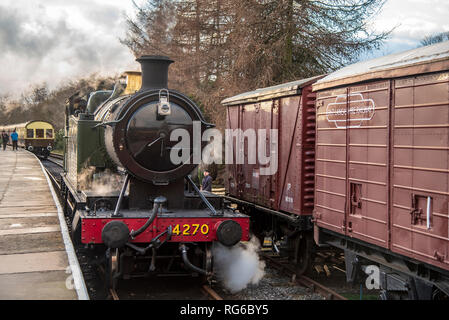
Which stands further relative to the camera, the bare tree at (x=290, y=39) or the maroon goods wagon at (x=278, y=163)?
the bare tree at (x=290, y=39)

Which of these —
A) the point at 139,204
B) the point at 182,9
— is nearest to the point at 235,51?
the point at 182,9

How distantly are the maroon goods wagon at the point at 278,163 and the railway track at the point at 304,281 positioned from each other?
216mm

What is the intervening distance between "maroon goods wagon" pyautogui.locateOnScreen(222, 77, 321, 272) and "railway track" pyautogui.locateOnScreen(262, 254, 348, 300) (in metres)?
0.22

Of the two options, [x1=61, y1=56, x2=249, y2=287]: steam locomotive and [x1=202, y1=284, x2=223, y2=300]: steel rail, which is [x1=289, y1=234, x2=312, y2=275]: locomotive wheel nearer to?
[x1=61, y1=56, x2=249, y2=287]: steam locomotive

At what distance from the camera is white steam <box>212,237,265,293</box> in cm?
766

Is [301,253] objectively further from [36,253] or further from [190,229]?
[36,253]

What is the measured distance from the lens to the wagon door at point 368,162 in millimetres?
5801

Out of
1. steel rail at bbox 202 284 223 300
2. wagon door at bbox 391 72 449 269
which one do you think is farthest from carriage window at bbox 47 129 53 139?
wagon door at bbox 391 72 449 269

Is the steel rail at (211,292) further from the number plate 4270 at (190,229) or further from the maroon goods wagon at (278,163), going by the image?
the maroon goods wagon at (278,163)

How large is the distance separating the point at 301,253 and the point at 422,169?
3854mm

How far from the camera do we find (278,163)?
866 cm

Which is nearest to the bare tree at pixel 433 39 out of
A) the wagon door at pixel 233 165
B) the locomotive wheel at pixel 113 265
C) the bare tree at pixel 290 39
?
the bare tree at pixel 290 39

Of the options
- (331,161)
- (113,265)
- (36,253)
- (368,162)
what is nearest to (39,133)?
(36,253)

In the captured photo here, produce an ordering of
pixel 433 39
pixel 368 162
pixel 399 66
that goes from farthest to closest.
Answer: pixel 433 39
pixel 368 162
pixel 399 66
